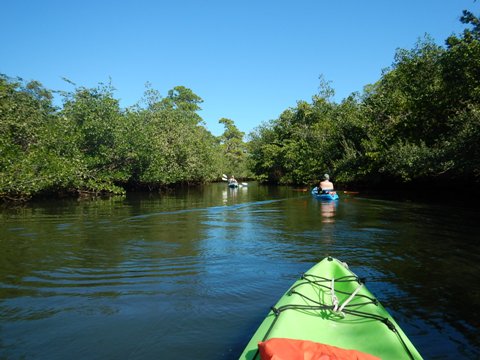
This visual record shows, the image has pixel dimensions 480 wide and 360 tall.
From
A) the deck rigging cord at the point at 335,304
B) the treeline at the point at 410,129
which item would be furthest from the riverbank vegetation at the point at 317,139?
the deck rigging cord at the point at 335,304

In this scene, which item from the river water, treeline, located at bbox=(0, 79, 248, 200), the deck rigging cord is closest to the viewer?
→ the deck rigging cord

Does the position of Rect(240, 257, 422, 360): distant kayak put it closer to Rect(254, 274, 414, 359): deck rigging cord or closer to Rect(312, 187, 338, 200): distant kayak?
Rect(254, 274, 414, 359): deck rigging cord

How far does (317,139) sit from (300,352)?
34579 millimetres

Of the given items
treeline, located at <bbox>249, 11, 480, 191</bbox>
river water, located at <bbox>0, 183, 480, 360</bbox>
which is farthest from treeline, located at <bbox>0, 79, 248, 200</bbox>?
treeline, located at <bbox>249, 11, 480, 191</bbox>

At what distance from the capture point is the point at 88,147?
25.8m

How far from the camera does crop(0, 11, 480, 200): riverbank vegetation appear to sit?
1648 centimetres

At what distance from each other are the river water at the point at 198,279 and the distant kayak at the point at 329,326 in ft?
2.18

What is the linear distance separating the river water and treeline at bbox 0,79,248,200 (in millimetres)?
6508

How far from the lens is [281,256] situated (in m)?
8.05

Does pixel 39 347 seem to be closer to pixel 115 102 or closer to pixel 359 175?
pixel 115 102

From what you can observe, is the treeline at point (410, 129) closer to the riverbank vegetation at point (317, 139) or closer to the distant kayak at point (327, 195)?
the riverbank vegetation at point (317, 139)

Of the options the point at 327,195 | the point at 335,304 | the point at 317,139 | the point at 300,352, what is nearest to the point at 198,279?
the point at 335,304

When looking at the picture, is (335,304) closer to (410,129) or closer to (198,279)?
(198,279)

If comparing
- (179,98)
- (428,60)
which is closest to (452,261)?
(428,60)
